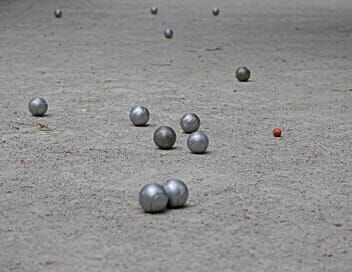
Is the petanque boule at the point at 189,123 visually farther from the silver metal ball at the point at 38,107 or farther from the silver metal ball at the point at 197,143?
the silver metal ball at the point at 38,107

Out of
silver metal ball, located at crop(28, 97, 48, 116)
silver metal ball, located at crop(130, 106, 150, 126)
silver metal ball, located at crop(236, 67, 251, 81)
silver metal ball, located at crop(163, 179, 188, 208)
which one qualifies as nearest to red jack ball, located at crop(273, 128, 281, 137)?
silver metal ball, located at crop(130, 106, 150, 126)

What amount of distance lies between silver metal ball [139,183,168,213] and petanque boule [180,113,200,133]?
2.03 metres

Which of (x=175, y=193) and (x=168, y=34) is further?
(x=168, y=34)

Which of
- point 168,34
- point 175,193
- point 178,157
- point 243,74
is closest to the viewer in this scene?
point 175,193

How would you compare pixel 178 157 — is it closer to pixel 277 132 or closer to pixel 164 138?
pixel 164 138

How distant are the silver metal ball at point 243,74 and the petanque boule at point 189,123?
8.64 ft

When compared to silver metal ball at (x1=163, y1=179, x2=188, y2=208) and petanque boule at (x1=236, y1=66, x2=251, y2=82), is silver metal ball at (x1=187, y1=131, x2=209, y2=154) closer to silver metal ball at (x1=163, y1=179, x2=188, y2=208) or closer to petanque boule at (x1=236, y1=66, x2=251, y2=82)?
silver metal ball at (x1=163, y1=179, x2=188, y2=208)

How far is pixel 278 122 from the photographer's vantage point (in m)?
7.07

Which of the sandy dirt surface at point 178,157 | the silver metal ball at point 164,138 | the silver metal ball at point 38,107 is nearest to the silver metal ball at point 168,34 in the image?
the sandy dirt surface at point 178,157

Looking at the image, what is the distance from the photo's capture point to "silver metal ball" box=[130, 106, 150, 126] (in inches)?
267

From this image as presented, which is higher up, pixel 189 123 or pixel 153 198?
pixel 153 198

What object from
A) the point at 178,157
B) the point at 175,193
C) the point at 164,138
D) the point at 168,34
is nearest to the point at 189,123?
the point at 164,138

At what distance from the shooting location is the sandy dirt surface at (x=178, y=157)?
13.2ft

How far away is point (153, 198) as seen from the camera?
4.45 meters
